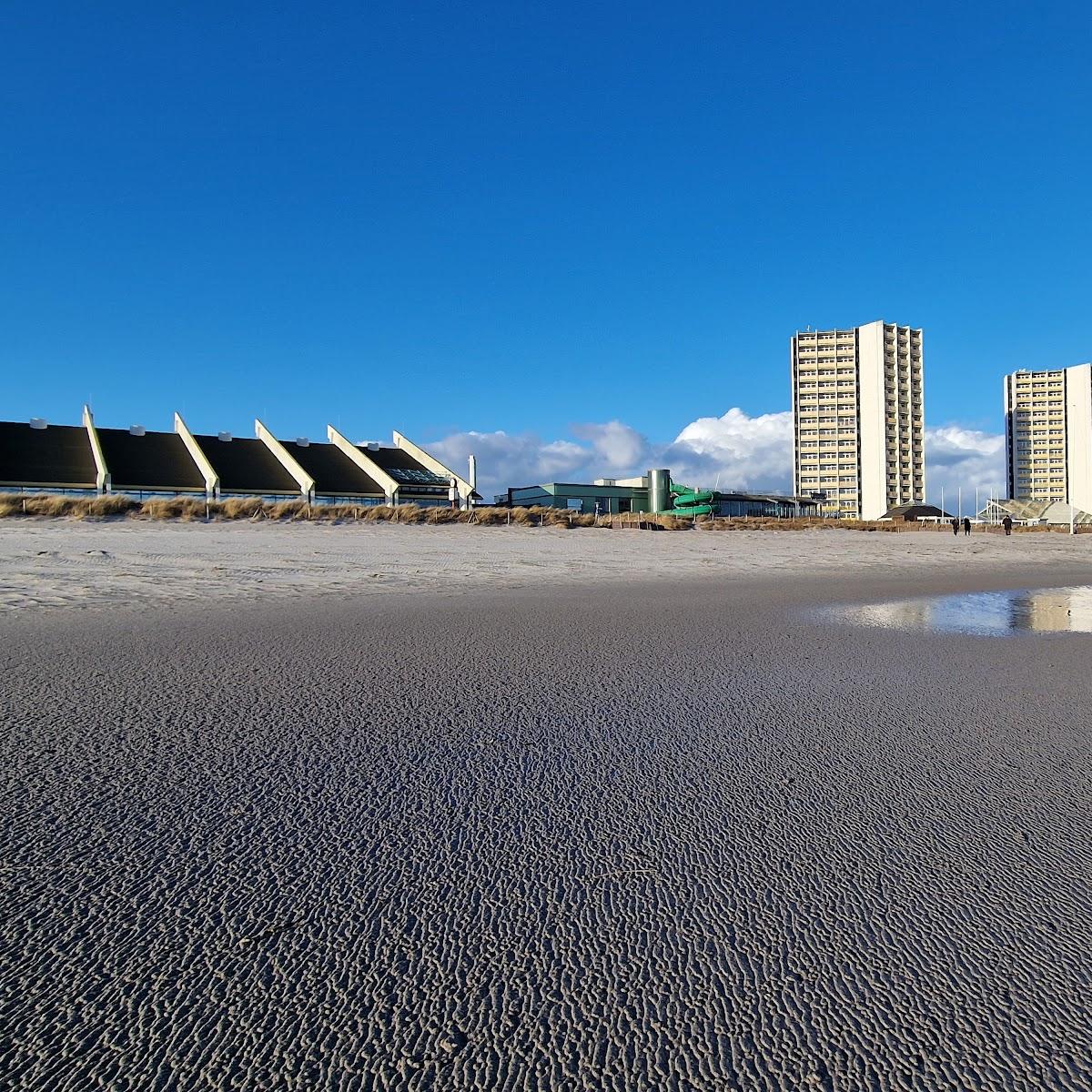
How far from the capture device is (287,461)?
149ft

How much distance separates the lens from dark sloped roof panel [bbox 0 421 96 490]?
3722cm

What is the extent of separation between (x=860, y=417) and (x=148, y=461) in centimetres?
8949

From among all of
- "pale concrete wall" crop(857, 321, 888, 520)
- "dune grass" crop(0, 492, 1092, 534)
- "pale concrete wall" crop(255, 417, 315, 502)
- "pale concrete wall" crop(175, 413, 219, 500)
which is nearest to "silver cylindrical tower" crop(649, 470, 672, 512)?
"dune grass" crop(0, 492, 1092, 534)

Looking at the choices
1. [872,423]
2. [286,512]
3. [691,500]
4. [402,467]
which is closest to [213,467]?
[402,467]

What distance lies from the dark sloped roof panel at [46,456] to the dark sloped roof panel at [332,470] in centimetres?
1152

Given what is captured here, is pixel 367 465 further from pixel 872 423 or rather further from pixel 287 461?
pixel 872 423

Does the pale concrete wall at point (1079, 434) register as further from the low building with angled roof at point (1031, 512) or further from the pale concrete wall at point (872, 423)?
the pale concrete wall at point (872, 423)

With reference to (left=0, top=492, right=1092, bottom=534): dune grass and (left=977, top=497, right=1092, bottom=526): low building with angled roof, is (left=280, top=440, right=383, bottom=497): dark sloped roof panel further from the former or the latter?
(left=977, top=497, right=1092, bottom=526): low building with angled roof

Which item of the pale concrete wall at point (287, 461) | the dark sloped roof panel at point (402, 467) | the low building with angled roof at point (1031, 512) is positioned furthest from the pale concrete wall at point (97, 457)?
the low building with angled roof at point (1031, 512)

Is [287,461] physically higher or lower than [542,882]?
higher

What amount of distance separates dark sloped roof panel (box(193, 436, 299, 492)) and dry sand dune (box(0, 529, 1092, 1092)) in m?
40.3

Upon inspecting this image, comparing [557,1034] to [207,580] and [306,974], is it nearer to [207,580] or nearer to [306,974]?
[306,974]

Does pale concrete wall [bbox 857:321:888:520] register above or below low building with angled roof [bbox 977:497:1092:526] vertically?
above

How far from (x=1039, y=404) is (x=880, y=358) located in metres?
29.8
